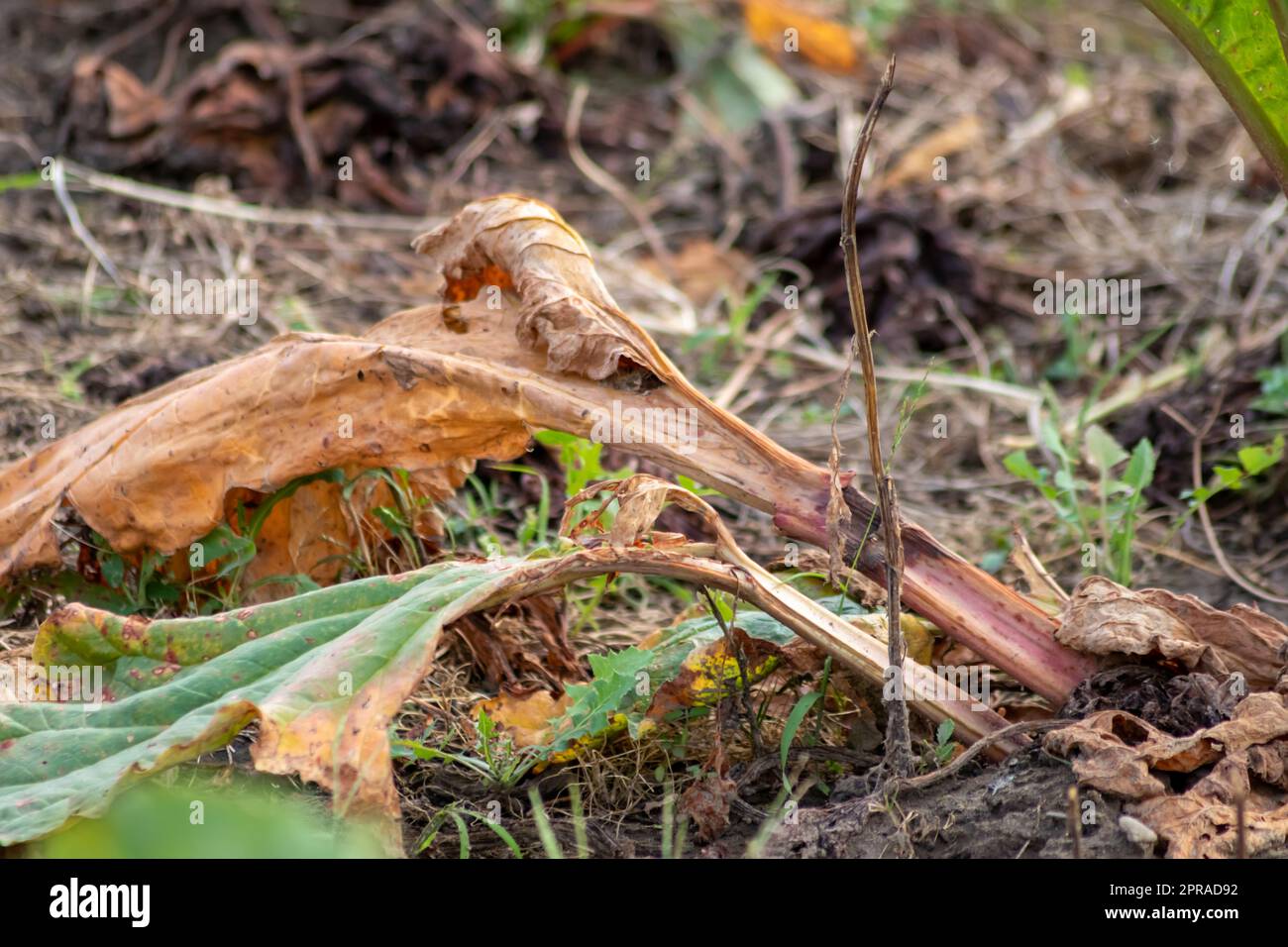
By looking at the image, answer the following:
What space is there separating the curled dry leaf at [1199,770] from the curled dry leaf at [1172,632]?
0.39 ft

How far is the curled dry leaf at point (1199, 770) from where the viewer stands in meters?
1.64

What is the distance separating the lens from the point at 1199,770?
5.79 ft

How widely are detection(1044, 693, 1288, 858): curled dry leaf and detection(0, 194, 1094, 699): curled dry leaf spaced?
0.51m

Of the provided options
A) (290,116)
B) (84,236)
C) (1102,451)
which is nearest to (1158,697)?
(1102,451)

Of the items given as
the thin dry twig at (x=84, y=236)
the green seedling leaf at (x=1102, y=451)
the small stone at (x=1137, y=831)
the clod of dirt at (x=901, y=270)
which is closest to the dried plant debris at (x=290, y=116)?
the thin dry twig at (x=84, y=236)

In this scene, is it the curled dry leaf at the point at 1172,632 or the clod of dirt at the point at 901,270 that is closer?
the curled dry leaf at the point at 1172,632

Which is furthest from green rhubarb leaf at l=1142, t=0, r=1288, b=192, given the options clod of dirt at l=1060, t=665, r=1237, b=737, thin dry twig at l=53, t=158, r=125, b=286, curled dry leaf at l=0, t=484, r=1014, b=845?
thin dry twig at l=53, t=158, r=125, b=286

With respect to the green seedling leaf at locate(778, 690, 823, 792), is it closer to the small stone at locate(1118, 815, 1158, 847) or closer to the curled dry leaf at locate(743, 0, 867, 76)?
the small stone at locate(1118, 815, 1158, 847)

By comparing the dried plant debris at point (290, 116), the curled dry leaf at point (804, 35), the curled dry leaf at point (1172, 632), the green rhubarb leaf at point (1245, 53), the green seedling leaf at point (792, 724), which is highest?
the curled dry leaf at point (804, 35)

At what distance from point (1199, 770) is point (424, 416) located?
128cm

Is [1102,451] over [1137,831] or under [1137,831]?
over

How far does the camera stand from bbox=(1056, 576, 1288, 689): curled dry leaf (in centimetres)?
187

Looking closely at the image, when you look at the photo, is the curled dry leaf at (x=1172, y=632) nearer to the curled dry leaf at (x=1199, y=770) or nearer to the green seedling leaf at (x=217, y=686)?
the curled dry leaf at (x=1199, y=770)

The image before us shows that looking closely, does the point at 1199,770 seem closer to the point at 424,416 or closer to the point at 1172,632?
the point at 1172,632
